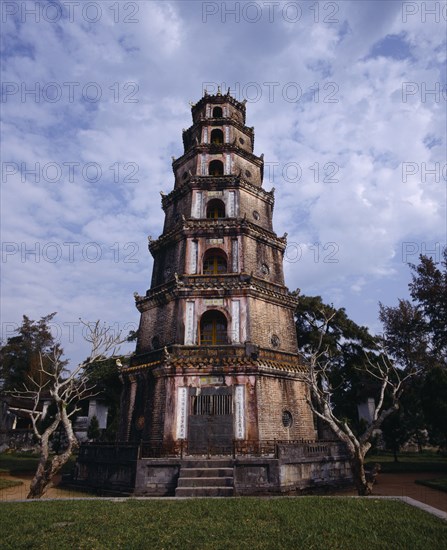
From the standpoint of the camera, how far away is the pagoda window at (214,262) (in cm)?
2027

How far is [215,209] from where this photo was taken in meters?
22.2

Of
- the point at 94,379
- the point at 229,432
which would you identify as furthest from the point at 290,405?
the point at 94,379

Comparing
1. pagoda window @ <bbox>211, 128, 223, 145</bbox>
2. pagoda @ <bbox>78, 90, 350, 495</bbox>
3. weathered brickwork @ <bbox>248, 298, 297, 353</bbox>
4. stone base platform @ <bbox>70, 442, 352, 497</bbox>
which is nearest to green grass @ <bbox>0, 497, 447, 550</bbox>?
stone base platform @ <bbox>70, 442, 352, 497</bbox>

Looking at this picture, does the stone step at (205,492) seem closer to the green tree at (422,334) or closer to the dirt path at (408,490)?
the dirt path at (408,490)

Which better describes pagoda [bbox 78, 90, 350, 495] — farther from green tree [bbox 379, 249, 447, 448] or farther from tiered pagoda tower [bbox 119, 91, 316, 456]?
green tree [bbox 379, 249, 447, 448]

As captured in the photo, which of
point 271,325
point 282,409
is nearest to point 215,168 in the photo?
point 271,325

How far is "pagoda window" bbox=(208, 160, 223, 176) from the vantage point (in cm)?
2317

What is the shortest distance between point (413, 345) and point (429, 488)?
16814 millimetres

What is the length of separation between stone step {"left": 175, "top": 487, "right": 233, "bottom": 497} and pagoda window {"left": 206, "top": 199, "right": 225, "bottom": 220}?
44.0 feet

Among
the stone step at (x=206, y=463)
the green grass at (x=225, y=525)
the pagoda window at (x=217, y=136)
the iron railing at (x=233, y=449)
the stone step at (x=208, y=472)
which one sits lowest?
the green grass at (x=225, y=525)

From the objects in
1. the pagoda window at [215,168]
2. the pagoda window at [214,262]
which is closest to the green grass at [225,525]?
the pagoda window at [214,262]

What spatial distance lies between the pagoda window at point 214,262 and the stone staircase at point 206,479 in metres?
9.06

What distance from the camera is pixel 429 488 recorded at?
16.0m

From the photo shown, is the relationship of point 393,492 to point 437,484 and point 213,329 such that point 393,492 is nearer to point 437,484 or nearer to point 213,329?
A: point 437,484
